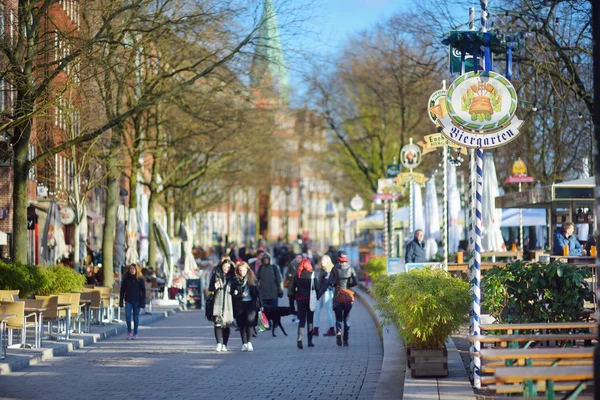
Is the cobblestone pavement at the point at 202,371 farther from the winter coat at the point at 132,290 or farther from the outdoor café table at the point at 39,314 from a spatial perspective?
the winter coat at the point at 132,290

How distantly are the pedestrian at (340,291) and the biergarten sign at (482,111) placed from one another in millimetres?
9145

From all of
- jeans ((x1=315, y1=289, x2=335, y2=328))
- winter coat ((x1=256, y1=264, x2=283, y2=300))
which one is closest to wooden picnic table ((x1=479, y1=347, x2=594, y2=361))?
jeans ((x1=315, y1=289, x2=335, y2=328))

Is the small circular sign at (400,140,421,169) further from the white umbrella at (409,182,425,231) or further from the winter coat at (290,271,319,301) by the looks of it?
the winter coat at (290,271,319,301)

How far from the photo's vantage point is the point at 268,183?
3009 inches

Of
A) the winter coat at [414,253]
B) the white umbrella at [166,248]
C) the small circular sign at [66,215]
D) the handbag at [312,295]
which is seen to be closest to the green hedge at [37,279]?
the handbag at [312,295]

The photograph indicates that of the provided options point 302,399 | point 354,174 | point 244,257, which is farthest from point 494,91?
point 354,174

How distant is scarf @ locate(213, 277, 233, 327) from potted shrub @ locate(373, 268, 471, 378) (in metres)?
6.71

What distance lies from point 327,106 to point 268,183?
41.7ft

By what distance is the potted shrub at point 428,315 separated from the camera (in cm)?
1368

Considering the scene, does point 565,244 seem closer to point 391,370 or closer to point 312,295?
point 312,295

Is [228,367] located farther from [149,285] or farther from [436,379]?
[149,285]

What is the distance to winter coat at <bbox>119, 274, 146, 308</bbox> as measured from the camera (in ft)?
78.4

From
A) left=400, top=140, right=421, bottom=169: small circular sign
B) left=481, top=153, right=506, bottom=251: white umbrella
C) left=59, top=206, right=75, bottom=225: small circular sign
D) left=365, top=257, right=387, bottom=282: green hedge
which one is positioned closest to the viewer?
left=481, top=153, right=506, bottom=251: white umbrella

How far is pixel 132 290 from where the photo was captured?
Result: 943 inches
